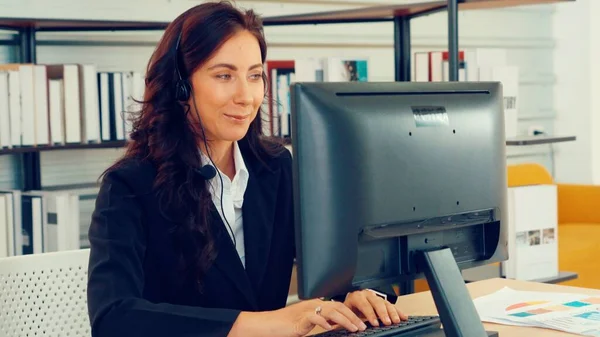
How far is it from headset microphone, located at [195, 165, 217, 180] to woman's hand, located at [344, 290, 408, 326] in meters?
0.36

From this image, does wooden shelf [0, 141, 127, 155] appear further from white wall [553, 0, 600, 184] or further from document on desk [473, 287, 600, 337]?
white wall [553, 0, 600, 184]

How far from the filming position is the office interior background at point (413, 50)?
12.7ft

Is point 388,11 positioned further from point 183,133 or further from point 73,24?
point 183,133

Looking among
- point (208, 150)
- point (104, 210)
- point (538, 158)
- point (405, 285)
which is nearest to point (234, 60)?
point (208, 150)

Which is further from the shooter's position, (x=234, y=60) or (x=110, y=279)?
(x=234, y=60)

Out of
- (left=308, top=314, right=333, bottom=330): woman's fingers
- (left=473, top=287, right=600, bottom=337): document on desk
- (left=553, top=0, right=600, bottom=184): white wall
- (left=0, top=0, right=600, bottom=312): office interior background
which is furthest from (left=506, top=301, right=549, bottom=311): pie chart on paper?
(left=553, top=0, right=600, bottom=184): white wall

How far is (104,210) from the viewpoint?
66.2 inches

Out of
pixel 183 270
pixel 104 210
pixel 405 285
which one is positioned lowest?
pixel 405 285

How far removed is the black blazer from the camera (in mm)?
1532

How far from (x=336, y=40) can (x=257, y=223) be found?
3.07 m

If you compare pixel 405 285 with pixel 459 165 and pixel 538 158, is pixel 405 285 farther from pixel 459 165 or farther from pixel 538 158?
pixel 538 158

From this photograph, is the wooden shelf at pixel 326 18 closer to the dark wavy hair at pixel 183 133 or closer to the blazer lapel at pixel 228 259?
the dark wavy hair at pixel 183 133

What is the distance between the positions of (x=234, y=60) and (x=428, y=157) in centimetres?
52

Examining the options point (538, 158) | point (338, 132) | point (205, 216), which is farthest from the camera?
point (538, 158)
